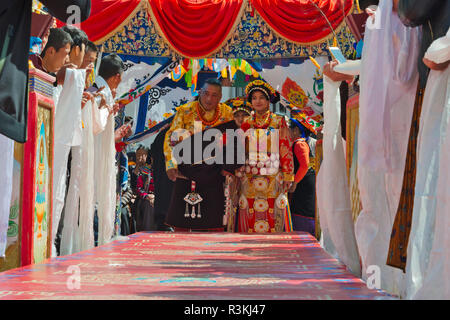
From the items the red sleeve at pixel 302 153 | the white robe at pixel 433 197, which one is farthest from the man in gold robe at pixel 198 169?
the white robe at pixel 433 197

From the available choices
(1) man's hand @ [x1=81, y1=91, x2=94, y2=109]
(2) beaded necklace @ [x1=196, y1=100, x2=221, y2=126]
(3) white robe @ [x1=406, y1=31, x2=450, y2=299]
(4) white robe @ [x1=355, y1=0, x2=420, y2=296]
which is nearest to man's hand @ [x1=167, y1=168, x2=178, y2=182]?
(2) beaded necklace @ [x1=196, y1=100, x2=221, y2=126]

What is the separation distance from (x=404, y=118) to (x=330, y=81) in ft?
3.82

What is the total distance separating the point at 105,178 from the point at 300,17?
2573 mm

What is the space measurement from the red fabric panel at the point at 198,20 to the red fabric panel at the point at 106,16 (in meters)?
0.25

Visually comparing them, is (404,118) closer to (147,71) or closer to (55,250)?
(55,250)

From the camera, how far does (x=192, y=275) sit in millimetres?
3104

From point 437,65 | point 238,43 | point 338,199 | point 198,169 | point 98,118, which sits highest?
point 238,43

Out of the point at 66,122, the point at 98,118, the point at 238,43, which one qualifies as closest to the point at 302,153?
the point at 238,43

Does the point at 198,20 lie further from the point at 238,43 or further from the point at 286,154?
the point at 286,154

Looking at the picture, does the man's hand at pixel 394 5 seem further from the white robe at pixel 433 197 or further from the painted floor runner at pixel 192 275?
the painted floor runner at pixel 192 275

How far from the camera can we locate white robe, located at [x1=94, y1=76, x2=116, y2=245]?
16.7 ft

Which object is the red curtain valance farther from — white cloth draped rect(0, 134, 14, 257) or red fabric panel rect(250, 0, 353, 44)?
white cloth draped rect(0, 134, 14, 257)

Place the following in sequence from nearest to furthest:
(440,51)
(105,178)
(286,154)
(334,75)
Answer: (440,51) < (334,75) < (105,178) < (286,154)
